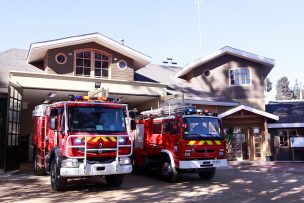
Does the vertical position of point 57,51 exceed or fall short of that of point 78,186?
it exceeds it

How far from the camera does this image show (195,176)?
41.4 feet

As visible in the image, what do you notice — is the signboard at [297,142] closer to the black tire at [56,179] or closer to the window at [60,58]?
the window at [60,58]

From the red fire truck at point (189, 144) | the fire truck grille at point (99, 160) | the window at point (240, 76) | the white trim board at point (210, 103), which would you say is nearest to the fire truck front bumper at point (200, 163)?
the red fire truck at point (189, 144)

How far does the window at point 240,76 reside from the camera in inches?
858

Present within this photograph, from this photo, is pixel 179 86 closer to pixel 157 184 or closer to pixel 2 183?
pixel 157 184

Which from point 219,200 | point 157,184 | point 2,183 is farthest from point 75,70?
point 219,200

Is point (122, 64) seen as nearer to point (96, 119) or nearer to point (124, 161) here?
point (96, 119)

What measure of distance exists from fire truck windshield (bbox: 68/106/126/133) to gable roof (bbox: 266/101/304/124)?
14.6m

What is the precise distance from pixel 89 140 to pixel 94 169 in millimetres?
832

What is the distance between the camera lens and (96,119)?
29.5 ft

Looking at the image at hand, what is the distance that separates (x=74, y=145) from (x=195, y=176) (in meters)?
6.19

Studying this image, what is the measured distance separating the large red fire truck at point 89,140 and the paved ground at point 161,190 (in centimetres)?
62

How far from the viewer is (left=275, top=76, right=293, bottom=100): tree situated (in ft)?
243

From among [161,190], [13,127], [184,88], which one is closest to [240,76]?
[184,88]
